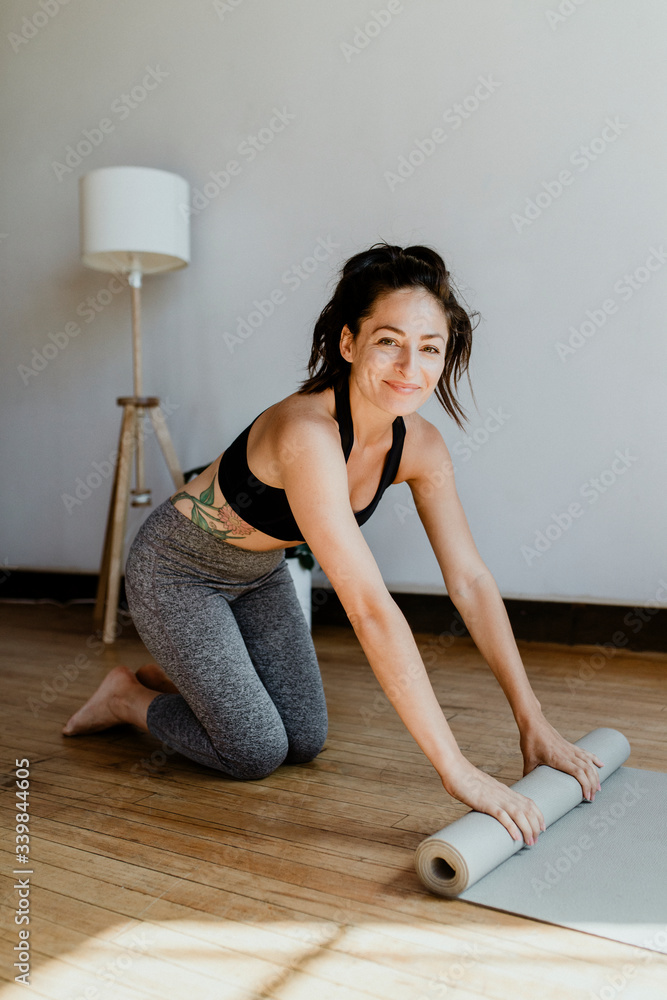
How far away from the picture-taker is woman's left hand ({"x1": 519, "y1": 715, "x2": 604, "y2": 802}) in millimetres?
1390

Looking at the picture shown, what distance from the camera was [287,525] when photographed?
153cm

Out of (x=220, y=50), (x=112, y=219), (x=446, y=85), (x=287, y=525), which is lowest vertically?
(x=287, y=525)

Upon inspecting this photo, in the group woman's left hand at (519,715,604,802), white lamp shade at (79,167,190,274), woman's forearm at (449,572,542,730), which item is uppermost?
white lamp shade at (79,167,190,274)

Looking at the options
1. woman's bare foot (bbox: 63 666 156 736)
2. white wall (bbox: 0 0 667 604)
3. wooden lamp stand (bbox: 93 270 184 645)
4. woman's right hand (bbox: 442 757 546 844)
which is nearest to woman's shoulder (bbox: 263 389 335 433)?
woman's right hand (bbox: 442 757 546 844)

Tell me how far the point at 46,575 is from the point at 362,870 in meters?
2.82

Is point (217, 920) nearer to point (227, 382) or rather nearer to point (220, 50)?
point (227, 382)

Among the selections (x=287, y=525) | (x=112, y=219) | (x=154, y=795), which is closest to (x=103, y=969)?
(x=154, y=795)

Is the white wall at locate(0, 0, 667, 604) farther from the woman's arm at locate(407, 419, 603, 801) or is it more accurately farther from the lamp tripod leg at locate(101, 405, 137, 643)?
the woman's arm at locate(407, 419, 603, 801)

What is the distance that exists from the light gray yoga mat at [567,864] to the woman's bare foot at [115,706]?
85 centimetres

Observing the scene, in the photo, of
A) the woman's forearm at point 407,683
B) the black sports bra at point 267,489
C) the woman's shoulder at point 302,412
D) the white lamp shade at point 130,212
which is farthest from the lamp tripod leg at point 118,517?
the woman's forearm at point 407,683

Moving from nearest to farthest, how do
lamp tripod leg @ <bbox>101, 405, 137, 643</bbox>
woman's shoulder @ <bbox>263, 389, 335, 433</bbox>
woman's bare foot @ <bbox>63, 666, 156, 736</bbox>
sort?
woman's shoulder @ <bbox>263, 389, 335, 433</bbox> < woman's bare foot @ <bbox>63, 666, 156, 736</bbox> < lamp tripod leg @ <bbox>101, 405, 137, 643</bbox>

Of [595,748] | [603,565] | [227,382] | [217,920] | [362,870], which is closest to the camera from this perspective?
[217,920]

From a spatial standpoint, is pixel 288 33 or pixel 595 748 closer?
pixel 595 748

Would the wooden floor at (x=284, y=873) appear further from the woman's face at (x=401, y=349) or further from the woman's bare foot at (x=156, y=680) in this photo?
the woman's face at (x=401, y=349)
